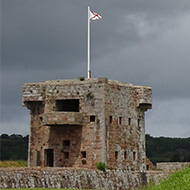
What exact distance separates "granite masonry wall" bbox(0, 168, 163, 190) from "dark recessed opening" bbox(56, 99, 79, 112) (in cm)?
573

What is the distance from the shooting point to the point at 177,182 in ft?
106

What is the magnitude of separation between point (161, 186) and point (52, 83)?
1521cm

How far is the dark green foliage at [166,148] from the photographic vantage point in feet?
328

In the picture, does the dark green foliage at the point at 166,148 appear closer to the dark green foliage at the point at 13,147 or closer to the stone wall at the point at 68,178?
the dark green foliage at the point at 13,147

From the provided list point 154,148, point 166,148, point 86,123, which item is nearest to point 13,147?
point 154,148

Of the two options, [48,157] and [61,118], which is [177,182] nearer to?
[61,118]

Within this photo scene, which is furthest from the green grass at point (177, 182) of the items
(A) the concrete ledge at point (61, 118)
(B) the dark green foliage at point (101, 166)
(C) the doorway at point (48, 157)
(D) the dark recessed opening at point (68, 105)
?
(D) the dark recessed opening at point (68, 105)

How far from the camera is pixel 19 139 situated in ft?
302

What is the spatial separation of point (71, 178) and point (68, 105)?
9.22 metres

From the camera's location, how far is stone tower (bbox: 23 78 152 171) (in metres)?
44.3

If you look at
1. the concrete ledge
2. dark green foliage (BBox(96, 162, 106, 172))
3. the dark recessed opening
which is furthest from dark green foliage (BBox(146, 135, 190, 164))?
the concrete ledge

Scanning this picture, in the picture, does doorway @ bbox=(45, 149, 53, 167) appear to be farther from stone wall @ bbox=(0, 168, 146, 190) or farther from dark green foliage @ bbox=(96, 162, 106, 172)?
stone wall @ bbox=(0, 168, 146, 190)

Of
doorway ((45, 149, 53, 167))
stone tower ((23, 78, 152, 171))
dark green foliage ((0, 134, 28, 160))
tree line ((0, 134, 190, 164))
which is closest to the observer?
stone tower ((23, 78, 152, 171))

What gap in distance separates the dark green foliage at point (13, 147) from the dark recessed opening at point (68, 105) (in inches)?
1066
